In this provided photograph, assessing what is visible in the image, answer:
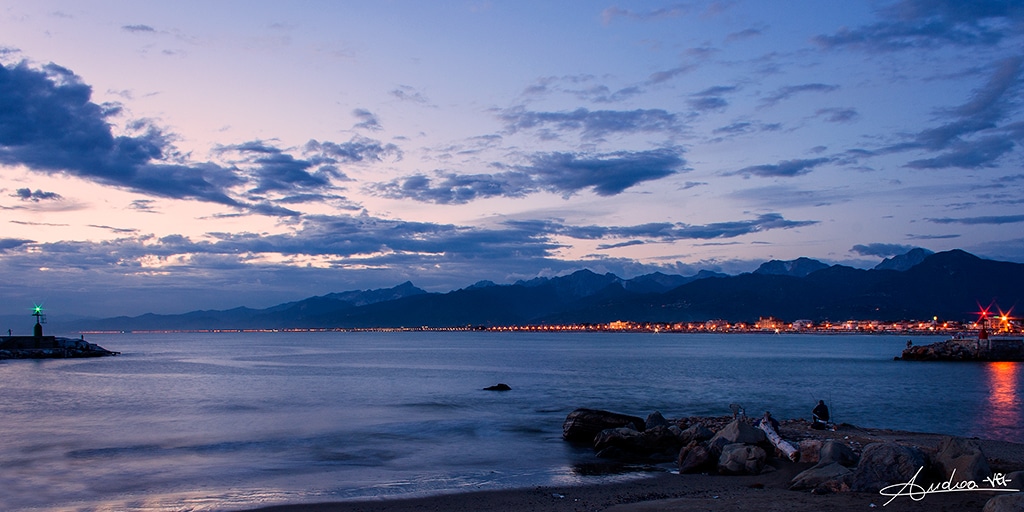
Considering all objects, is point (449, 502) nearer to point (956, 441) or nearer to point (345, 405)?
point (956, 441)

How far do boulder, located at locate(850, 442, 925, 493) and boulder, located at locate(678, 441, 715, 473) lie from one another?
440 centimetres

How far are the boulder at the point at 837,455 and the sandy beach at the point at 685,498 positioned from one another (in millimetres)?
926

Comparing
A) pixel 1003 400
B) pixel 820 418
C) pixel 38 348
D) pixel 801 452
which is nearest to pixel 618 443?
pixel 801 452

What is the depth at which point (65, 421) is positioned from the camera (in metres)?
33.3

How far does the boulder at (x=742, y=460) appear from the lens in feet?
59.2

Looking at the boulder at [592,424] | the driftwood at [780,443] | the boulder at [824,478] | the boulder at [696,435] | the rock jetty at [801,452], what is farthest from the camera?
the boulder at [592,424]

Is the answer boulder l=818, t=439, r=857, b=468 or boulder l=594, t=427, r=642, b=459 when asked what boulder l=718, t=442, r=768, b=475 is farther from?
boulder l=594, t=427, r=642, b=459

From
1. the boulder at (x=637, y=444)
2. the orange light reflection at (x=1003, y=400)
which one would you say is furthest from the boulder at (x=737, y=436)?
the orange light reflection at (x=1003, y=400)

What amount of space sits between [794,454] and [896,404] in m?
26.8

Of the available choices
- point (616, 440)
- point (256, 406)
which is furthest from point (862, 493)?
point (256, 406)

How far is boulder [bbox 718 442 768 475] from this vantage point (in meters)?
18.0

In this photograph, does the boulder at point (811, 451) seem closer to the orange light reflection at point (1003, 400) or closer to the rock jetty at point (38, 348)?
the orange light reflection at point (1003, 400)
